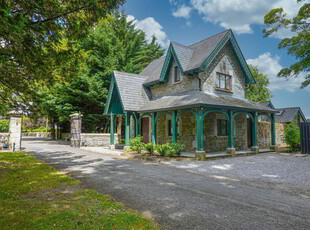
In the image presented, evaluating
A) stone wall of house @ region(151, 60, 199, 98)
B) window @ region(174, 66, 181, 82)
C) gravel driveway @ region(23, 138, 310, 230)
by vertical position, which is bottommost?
gravel driveway @ region(23, 138, 310, 230)

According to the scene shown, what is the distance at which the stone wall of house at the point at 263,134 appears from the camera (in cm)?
1842

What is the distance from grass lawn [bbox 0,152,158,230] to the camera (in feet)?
11.7

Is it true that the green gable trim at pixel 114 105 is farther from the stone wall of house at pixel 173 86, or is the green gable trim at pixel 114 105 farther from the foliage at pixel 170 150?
the foliage at pixel 170 150

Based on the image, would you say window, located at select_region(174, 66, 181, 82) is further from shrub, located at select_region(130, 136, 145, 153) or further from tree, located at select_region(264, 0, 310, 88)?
tree, located at select_region(264, 0, 310, 88)

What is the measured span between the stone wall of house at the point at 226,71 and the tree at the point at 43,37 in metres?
8.88

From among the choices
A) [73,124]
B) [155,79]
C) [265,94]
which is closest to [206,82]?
[155,79]

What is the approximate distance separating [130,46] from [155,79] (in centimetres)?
1319

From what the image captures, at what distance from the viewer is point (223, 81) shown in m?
16.2

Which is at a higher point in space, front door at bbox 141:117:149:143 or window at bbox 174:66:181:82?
window at bbox 174:66:181:82

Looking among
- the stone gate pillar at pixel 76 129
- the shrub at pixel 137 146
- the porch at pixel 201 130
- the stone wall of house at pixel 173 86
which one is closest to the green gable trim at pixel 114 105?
the porch at pixel 201 130

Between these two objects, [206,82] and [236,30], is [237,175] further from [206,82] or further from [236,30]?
[236,30]

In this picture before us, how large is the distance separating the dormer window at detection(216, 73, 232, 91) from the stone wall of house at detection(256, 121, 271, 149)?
16.2 feet

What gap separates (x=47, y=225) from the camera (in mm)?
3510

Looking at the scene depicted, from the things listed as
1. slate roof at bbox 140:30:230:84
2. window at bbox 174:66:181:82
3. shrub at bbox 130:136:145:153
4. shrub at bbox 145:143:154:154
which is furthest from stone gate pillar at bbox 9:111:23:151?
window at bbox 174:66:181:82
